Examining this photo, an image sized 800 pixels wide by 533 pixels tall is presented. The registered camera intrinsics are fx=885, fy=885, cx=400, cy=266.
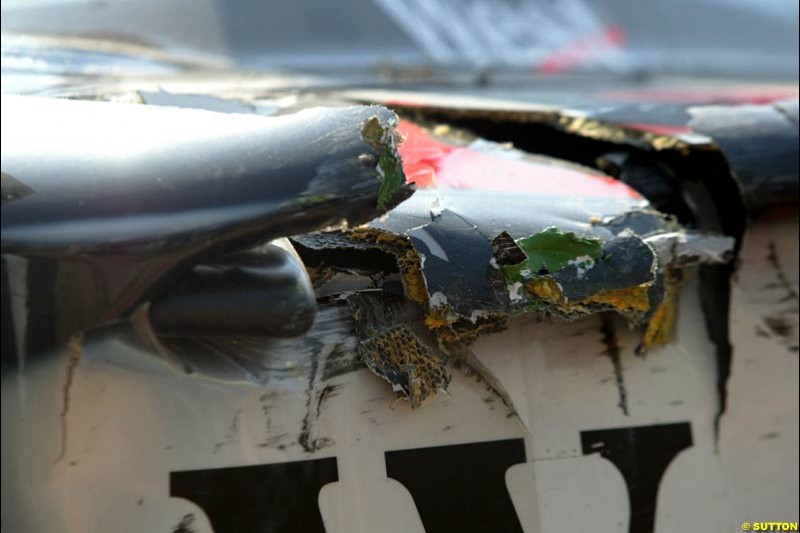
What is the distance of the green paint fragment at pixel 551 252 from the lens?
1.06m

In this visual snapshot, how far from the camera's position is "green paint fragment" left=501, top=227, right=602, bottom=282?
3.47 feet

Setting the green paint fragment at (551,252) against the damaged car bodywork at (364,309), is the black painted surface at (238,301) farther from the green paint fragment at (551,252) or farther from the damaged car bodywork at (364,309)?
the green paint fragment at (551,252)

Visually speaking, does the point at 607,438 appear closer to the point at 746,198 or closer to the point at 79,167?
the point at 746,198

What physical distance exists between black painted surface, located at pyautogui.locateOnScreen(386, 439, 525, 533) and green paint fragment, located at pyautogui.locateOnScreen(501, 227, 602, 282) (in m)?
0.24

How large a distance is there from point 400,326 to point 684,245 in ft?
1.53

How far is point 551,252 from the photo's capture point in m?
1.10

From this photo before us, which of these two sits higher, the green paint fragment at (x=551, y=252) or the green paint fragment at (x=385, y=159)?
the green paint fragment at (x=385, y=159)

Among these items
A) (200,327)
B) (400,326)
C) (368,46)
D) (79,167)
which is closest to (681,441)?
(400,326)

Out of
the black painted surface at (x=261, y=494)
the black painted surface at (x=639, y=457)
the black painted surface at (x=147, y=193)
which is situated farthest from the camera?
the black painted surface at (x=639, y=457)

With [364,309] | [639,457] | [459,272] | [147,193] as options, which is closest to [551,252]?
[459,272]

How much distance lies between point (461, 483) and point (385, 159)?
0.46m

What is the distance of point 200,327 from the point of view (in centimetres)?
86

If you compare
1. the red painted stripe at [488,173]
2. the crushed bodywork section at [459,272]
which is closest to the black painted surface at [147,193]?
the crushed bodywork section at [459,272]

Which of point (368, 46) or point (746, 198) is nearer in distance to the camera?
point (746, 198)
